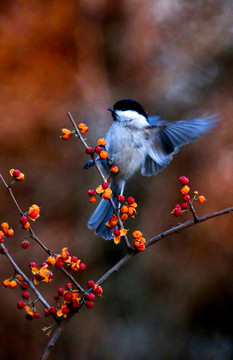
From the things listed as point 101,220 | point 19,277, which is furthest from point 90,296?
point 101,220

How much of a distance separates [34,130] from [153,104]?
2.83ft

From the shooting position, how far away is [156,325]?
2.92 meters

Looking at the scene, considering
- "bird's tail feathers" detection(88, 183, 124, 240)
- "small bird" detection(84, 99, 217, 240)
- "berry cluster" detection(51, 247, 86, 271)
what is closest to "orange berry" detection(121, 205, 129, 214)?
"berry cluster" detection(51, 247, 86, 271)

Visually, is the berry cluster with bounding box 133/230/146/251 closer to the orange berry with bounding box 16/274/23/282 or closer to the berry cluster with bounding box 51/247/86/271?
the berry cluster with bounding box 51/247/86/271

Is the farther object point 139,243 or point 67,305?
point 139,243

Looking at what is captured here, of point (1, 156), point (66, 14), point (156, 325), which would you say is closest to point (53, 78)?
point (66, 14)

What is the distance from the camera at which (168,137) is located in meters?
2.11

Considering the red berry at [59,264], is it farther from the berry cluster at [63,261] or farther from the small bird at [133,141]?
the small bird at [133,141]

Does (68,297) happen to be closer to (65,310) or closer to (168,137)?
(65,310)

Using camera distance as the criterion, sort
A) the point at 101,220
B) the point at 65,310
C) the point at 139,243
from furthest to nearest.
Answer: the point at 101,220, the point at 139,243, the point at 65,310

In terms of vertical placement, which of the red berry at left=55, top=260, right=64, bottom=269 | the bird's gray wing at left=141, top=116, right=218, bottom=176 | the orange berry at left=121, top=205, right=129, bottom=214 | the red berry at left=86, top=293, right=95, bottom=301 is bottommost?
the red berry at left=86, top=293, right=95, bottom=301

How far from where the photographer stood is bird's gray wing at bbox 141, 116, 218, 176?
1997mm

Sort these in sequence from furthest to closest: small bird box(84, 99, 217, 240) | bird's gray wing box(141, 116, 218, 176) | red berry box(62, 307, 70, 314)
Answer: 1. small bird box(84, 99, 217, 240)
2. bird's gray wing box(141, 116, 218, 176)
3. red berry box(62, 307, 70, 314)

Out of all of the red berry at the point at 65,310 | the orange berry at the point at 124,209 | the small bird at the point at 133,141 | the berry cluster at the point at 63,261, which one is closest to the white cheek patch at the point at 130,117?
the small bird at the point at 133,141
